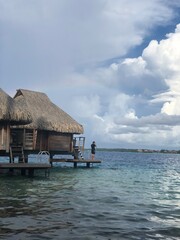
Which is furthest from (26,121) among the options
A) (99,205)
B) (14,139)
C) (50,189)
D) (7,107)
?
(99,205)

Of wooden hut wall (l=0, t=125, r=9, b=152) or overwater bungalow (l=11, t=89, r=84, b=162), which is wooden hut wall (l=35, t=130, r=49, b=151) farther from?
wooden hut wall (l=0, t=125, r=9, b=152)

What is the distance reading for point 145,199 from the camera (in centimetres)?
1552

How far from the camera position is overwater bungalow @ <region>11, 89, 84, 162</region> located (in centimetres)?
3144

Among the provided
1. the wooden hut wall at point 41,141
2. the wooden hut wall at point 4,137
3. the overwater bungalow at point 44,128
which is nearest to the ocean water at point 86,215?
the wooden hut wall at point 4,137

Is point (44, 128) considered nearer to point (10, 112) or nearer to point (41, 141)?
point (41, 141)

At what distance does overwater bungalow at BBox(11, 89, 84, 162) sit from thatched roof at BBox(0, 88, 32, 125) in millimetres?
4860

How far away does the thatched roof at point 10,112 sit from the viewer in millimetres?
24109

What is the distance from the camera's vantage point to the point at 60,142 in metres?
34.9

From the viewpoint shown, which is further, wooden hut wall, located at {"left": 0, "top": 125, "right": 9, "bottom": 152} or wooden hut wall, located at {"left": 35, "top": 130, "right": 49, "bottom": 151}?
wooden hut wall, located at {"left": 35, "top": 130, "right": 49, "bottom": 151}

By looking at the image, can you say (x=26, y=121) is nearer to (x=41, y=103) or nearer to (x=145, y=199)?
(x=41, y=103)

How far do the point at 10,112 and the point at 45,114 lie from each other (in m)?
9.56

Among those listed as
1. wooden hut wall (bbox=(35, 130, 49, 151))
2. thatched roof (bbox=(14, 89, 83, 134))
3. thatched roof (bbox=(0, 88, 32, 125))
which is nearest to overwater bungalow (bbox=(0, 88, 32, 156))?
thatched roof (bbox=(0, 88, 32, 125))

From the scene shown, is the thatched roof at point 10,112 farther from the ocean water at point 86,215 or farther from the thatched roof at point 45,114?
the ocean water at point 86,215

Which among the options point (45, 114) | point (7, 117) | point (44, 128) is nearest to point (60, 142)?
point (44, 128)
